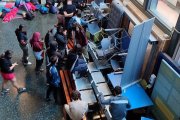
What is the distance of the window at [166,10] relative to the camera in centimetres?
520

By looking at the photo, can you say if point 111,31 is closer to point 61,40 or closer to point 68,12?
point 61,40

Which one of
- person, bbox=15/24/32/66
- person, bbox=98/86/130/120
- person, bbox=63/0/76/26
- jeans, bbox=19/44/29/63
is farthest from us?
person, bbox=63/0/76/26

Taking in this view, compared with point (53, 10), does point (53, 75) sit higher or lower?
higher

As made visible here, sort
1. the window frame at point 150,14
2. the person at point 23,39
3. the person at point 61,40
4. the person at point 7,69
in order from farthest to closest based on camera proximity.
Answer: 1. the person at point 23,39
2. the person at point 61,40
3. the person at point 7,69
4. the window frame at point 150,14

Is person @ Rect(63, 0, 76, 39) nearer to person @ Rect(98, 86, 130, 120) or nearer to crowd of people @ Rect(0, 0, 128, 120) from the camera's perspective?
crowd of people @ Rect(0, 0, 128, 120)

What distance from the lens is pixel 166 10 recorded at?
5.67m

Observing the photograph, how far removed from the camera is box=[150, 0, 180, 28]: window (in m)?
5.20

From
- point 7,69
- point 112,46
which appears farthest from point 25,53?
point 112,46

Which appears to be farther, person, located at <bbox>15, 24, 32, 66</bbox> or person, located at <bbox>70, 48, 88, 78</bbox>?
person, located at <bbox>15, 24, 32, 66</bbox>

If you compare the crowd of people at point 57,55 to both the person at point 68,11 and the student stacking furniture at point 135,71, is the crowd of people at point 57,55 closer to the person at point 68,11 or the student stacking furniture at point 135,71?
the person at point 68,11

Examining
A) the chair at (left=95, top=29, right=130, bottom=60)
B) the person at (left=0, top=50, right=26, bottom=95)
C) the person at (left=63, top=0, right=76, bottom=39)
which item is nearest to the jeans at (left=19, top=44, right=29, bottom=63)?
the person at (left=0, top=50, right=26, bottom=95)

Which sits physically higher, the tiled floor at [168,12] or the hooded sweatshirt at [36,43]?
the tiled floor at [168,12]

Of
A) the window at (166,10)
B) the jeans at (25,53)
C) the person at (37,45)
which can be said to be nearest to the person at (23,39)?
the jeans at (25,53)

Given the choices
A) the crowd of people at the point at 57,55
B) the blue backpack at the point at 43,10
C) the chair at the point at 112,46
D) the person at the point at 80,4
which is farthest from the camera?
the blue backpack at the point at 43,10
